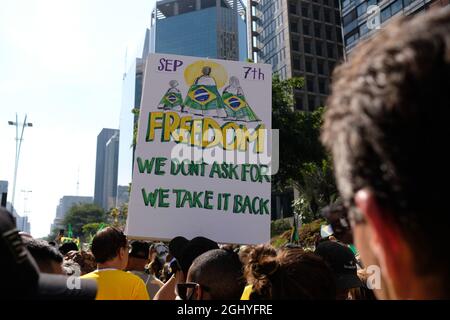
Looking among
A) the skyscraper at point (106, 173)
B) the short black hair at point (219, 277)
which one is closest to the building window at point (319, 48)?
the short black hair at point (219, 277)

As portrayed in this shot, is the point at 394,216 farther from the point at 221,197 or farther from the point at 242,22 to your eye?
the point at 242,22

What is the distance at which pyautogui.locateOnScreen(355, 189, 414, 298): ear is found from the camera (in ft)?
2.62

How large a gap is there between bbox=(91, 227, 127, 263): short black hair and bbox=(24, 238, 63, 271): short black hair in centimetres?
73

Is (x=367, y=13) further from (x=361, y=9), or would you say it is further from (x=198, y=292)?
(x=198, y=292)

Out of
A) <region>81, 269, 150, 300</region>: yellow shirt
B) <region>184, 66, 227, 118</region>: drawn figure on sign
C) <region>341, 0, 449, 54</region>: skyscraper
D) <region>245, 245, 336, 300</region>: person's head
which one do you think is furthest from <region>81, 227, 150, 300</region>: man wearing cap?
<region>341, 0, 449, 54</region>: skyscraper

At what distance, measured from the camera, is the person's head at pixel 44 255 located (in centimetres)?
234

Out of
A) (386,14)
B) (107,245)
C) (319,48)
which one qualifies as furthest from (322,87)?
(107,245)

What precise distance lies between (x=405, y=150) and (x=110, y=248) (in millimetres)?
2715

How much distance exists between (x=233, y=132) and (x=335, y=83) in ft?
10.6

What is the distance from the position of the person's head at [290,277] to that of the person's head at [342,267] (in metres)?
0.74

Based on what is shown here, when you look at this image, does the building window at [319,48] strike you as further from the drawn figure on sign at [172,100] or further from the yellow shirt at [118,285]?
the yellow shirt at [118,285]
